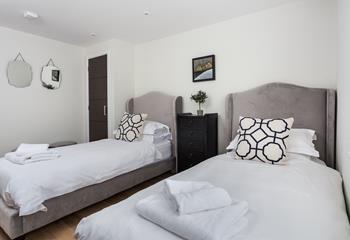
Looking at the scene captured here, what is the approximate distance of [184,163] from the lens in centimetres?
289

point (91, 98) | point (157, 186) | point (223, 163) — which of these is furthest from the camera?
point (91, 98)

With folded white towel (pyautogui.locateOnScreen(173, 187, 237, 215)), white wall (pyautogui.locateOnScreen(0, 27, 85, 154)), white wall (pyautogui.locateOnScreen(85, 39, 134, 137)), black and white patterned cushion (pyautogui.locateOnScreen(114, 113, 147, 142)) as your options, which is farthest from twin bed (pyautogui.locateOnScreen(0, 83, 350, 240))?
white wall (pyautogui.locateOnScreen(0, 27, 85, 154))

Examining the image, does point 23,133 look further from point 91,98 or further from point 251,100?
point 251,100

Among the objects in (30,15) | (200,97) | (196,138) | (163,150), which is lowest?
(163,150)

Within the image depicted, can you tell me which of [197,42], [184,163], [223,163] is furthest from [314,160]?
[197,42]

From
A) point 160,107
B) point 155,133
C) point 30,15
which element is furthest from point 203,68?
point 30,15

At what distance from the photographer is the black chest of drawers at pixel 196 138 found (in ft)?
8.80

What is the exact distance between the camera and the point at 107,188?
233 centimetres

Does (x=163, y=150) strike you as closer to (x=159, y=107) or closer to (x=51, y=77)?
(x=159, y=107)

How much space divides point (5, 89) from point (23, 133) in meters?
0.73

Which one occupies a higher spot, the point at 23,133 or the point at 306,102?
the point at 306,102

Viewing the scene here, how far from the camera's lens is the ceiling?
2.40 meters

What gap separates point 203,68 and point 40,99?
9.24ft

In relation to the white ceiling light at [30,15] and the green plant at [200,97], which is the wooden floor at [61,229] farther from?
the white ceiling light at [30,15]
